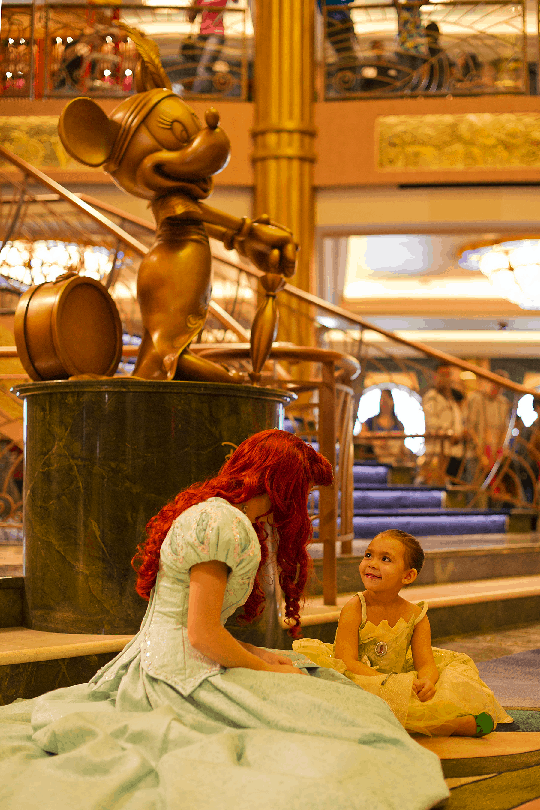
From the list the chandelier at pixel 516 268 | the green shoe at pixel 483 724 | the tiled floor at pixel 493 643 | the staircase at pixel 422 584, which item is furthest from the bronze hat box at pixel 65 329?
the chandelier at pixel 516 268

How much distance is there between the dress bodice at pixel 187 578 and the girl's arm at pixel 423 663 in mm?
689

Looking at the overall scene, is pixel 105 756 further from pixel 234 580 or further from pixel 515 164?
pixel 515 164

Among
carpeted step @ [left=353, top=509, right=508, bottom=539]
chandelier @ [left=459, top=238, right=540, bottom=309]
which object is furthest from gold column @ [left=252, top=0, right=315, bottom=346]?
chandelier @ [left=459, top=238, right=540, bottom=309]

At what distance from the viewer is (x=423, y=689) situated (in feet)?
7.23

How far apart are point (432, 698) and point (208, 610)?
818 mm

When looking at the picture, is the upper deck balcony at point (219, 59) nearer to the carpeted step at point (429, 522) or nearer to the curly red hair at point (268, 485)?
the carpeted step at point (429, 522)

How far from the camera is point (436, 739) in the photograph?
2154mm

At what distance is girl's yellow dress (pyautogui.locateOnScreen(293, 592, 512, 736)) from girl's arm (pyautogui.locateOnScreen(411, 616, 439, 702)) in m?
0.02

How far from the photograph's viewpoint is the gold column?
7.61 metres

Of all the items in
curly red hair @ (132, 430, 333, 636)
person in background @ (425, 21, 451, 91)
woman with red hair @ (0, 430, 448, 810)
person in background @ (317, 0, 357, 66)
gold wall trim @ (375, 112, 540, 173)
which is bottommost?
woman with red hair @ (0, 430, 448, 810)

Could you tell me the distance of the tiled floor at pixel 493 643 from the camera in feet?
11.3

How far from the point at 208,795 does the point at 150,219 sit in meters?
7.35

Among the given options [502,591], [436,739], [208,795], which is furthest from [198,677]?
[502,591]

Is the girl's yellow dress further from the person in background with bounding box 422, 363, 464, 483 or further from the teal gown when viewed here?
the person in background with bounding box 422, 363, 464, 483
